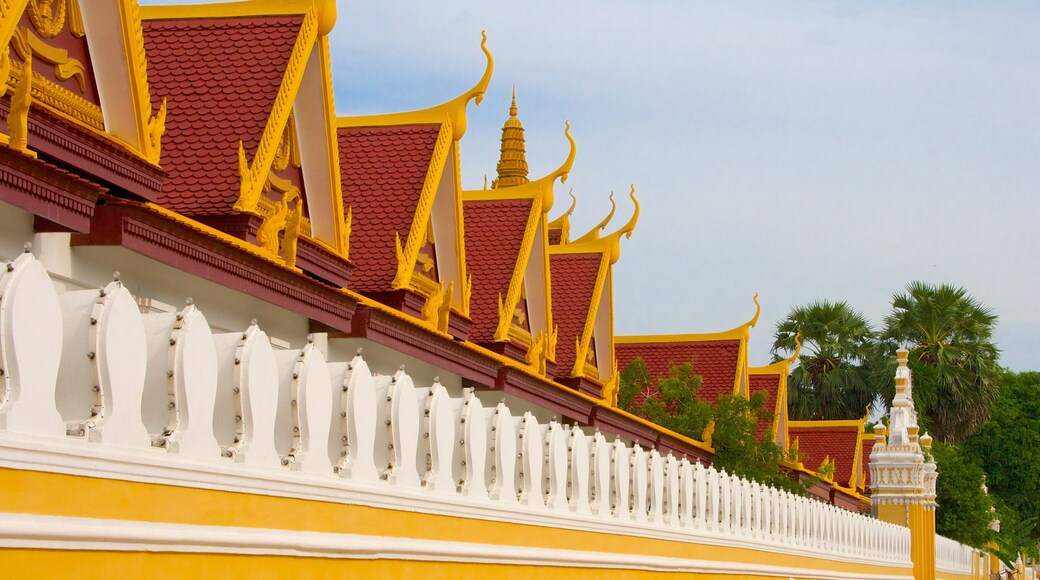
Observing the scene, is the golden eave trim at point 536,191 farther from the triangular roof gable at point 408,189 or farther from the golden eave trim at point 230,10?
the golden eave trim at point 230,10

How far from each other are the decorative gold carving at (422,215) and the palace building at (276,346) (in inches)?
1.5

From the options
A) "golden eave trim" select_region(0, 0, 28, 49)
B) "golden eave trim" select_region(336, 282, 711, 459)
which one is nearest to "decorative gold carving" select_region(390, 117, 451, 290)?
"golden eave trim" select_region(336, 282, 711, 459)

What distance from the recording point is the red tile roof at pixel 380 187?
16.6 metres

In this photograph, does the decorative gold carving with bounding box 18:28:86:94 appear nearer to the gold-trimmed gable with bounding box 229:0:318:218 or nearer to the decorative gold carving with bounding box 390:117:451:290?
the gold-trimmed gable with bounding box 229:0:318:218

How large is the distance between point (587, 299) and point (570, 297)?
11.8 inches

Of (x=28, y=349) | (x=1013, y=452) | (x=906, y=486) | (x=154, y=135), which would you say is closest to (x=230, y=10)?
(x=154, y=135)

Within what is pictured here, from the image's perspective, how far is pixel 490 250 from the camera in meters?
21.2

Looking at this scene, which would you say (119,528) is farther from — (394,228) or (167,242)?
(394,228)

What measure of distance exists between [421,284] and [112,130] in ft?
21.6

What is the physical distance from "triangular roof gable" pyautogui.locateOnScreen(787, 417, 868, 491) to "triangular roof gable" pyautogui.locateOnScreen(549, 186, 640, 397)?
19.7 m

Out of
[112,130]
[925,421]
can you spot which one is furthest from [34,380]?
[925,421]

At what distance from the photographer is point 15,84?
9.77 meters

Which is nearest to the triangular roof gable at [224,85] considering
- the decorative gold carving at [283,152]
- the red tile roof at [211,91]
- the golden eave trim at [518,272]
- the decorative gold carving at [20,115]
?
the red tile roof at [211,91]

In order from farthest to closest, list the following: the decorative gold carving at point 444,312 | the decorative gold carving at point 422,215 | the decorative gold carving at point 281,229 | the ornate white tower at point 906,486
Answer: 1. the ornate white tower at point 906,486
2. the decorative gold carving at point 444,312
3. the decorative gold carving at point 422,215
4. the decorative gold carving at point 281,229
